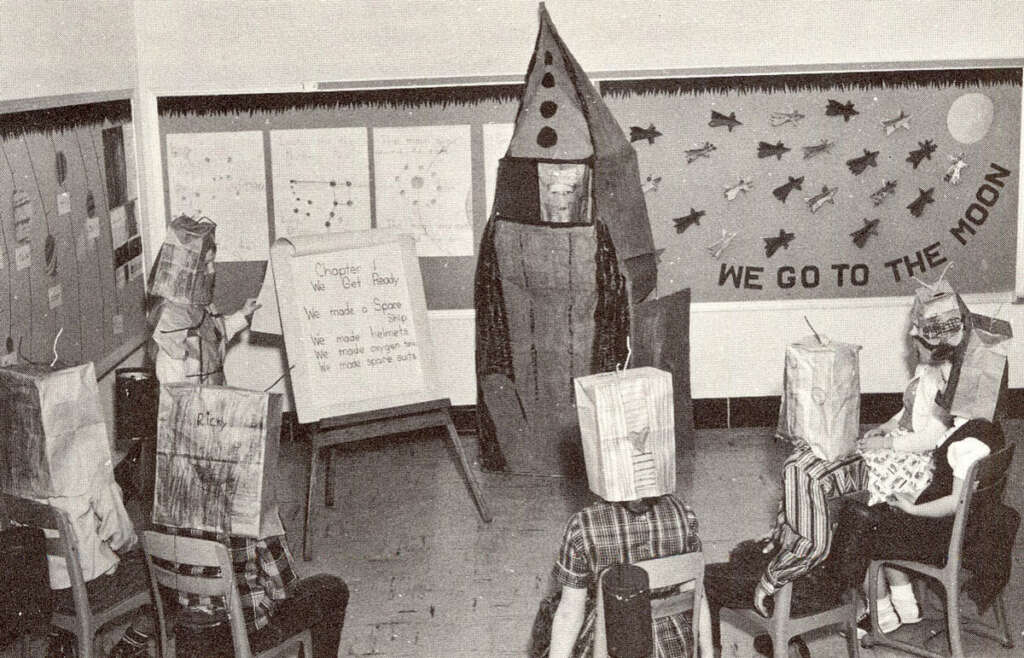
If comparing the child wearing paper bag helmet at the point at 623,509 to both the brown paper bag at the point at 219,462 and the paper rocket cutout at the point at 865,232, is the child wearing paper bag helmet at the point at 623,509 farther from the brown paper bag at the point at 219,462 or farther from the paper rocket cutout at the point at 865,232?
the paper rocket cutout at the point at 865,232

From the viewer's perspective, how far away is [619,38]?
6.07m

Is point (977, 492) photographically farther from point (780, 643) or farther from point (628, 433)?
point (628, 433)

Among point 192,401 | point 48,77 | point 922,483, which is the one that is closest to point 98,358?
point 48,77

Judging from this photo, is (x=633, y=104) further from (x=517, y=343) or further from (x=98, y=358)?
(x=98, y=358)

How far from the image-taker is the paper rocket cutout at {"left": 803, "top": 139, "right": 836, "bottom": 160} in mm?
6188

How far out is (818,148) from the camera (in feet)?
20.3

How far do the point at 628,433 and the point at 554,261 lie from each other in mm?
2714

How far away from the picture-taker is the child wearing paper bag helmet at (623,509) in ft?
9.66

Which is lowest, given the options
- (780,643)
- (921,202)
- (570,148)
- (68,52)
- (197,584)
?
(780,643)

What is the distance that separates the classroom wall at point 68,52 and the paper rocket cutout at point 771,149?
3.26 meters

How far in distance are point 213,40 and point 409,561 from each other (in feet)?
9.79

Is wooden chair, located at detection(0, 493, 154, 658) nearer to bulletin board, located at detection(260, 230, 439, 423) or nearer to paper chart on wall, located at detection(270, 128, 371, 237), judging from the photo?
bulletin board, located at detection(260, 230, 439, 423)

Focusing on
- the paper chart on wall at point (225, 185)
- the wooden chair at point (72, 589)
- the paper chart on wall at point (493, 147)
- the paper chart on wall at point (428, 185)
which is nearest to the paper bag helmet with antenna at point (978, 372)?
the wooden chair at point (72, 589)

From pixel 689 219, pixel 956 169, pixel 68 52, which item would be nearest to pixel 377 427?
pixel 68 52
